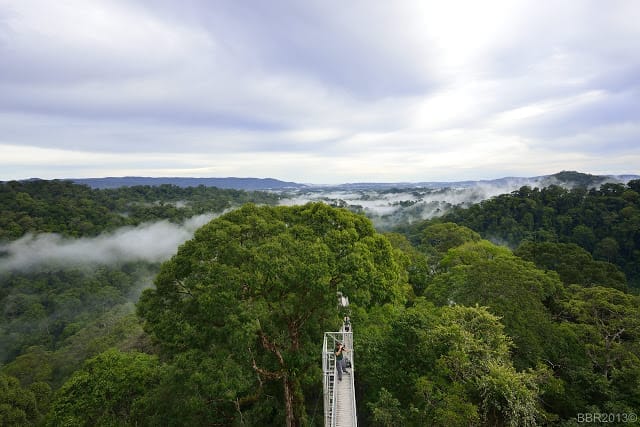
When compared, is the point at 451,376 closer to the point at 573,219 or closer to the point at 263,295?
the point at 263,295

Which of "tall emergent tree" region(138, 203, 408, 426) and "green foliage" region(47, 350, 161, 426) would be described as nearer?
"tall emergent tree" region(138, 203, 408, 426)

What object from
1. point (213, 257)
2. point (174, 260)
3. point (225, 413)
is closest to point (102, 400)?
point (225, 413)

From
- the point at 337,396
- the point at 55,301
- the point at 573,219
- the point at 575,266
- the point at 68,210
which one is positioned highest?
the point at 337,396

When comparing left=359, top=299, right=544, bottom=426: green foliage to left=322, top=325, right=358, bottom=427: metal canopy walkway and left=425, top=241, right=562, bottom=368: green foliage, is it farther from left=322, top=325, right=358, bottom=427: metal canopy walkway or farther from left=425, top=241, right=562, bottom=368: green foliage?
left=425, top=241, right=562, bottom=368: green foliage

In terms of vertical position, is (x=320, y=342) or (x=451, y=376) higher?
(x=320, y=342)

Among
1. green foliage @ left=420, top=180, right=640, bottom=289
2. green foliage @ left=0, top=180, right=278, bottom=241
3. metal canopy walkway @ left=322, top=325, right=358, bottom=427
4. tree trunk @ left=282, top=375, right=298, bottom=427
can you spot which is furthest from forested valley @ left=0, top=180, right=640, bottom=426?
green foliage @ left=0, top=180, right=278, bottom=241

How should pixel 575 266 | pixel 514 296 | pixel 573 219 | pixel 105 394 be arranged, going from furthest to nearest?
pixel 573 219, pixel 575 266, pixel 514 296, pixel 105 394

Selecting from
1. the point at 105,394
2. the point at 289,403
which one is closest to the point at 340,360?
the point at 289,403

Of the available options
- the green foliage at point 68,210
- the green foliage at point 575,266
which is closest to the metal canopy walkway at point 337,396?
the green foliage at point 575,266
